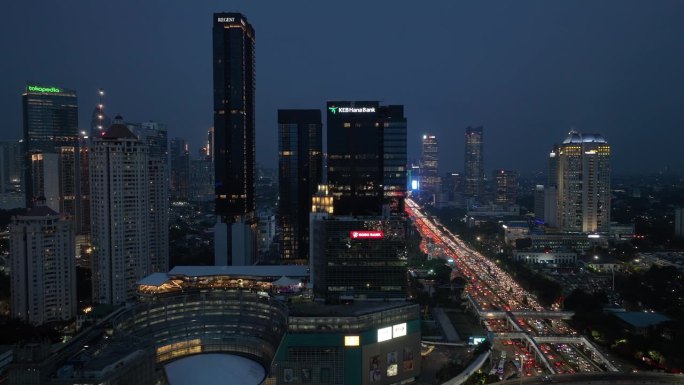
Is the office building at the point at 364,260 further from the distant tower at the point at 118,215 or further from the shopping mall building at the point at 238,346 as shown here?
the distant tower at the point at 118,215

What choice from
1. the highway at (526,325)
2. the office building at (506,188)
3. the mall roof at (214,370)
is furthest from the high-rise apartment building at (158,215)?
the office building at (506,188)

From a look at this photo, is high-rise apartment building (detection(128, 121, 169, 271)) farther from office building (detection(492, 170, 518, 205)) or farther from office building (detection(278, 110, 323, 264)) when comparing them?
office building (detection(492, 170, 518, 205))

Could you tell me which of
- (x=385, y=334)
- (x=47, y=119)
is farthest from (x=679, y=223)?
(x=47, y=119)

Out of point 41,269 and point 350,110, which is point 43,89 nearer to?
point 41,269

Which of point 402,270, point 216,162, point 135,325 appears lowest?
point 135,325

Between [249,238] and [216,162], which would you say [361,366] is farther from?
[216,162]

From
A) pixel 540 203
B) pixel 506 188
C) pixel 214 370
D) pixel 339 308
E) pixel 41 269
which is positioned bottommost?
pixel 214 370

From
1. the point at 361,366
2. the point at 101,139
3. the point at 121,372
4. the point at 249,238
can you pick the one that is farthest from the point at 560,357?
the point at 101,139
